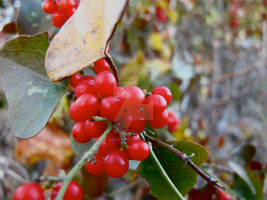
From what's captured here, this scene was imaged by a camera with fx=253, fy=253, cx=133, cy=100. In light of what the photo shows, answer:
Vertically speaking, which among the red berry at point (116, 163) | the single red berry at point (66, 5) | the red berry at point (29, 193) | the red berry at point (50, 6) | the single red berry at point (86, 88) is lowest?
the red berry at point (29, 193)

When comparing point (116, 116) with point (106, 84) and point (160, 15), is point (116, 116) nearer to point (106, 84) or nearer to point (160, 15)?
point (106, 84)

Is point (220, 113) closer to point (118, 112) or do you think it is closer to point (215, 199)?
point (215, 199)

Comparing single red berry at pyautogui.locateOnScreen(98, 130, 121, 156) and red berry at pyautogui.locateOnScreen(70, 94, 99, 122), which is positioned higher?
red berry at pyautogui.locateOnScreen(70, 94, 99, 122)

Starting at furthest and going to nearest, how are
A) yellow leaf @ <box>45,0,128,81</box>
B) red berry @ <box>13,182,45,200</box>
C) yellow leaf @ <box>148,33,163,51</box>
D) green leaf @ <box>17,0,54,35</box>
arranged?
yellow leaf @ <box>148,33,163,51</box> < green leaf @ <box>17,0,54,35</box> < red berry @ <box>13,182,45,200</box> < yellow leaf @ <box>45,0,128,81</box>

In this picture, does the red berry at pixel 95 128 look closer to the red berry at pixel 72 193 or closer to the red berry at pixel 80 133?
the red berry at pixel 80 133

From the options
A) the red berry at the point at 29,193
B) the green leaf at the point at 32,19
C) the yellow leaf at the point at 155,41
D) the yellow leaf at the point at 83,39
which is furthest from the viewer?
the yellow leaf at the point at 155,41

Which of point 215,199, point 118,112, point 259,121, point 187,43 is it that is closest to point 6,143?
point 215,199

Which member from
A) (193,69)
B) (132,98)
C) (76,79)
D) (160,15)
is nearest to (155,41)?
(160,15)

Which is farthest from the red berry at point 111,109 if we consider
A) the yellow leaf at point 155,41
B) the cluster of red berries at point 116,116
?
the yellow leaf at point 155,41

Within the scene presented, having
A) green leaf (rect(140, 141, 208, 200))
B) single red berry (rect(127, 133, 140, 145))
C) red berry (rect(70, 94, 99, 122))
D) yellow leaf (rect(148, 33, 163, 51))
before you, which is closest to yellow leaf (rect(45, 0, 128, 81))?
red berry (rect(70, 94, 99, 122))

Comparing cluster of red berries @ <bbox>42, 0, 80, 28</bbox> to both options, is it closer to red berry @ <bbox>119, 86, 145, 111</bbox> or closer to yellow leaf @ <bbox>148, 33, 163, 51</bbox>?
red berry @ <bbox>119, 86, 145, 111</bbox>
